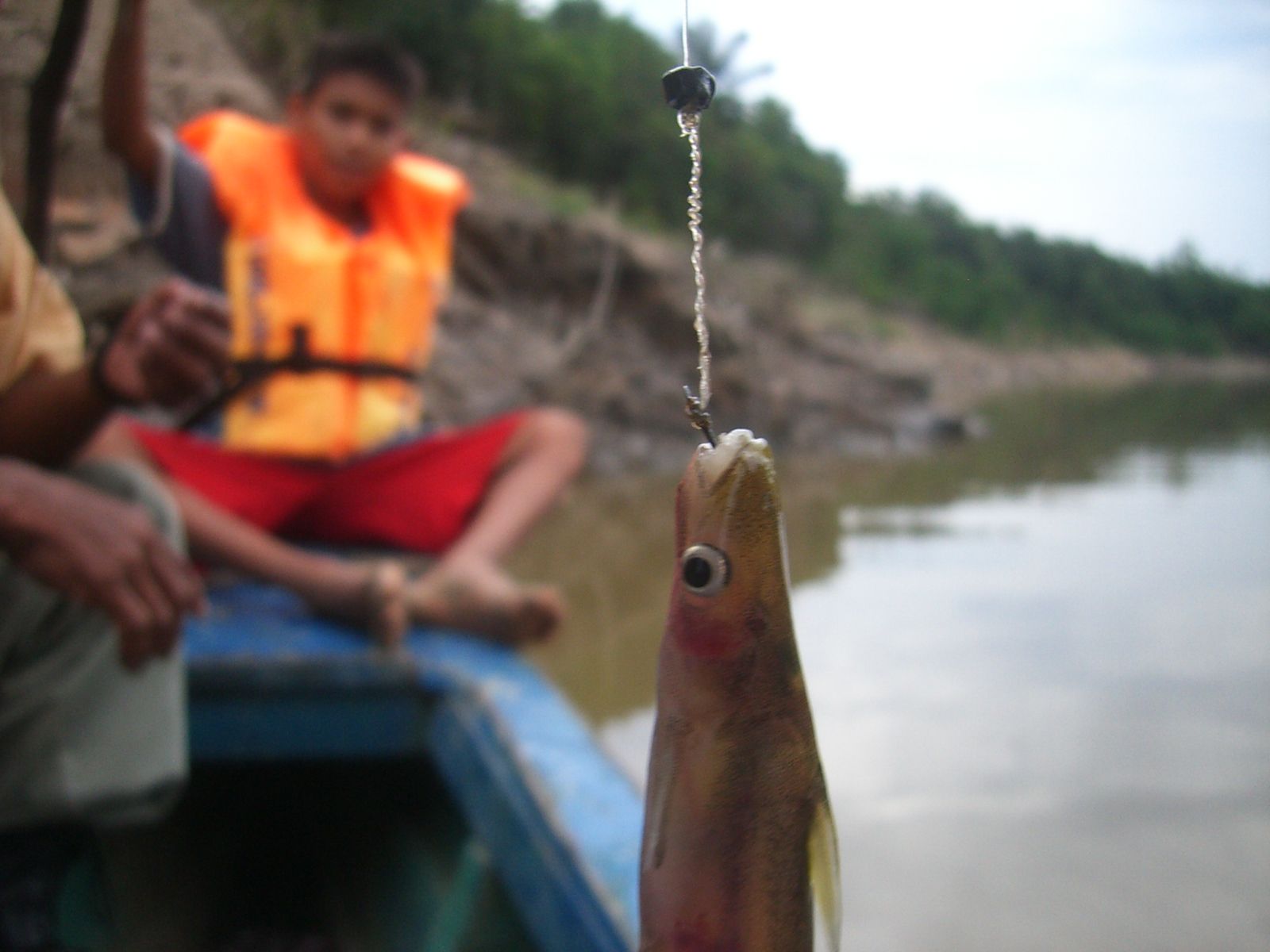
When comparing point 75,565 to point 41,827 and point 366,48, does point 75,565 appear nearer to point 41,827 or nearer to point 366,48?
point 41,827

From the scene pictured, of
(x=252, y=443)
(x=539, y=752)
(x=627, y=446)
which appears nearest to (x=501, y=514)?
(x=252, y=443)

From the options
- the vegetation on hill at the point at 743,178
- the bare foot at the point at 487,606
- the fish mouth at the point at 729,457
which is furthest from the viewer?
the bare foot at the point at 487,606

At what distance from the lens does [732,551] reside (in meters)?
0.47

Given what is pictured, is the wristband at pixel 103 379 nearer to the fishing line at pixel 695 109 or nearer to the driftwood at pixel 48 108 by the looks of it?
the driftwood at pixel 48 108

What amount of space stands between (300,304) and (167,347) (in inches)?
49.5

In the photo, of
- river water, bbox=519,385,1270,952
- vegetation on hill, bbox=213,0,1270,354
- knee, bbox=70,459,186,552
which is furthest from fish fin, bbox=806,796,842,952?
river water, bbox=519,385,1270,952

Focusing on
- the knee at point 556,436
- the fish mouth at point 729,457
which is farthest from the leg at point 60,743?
the knee at point 556,436

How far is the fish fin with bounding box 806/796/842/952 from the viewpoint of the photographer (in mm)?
474

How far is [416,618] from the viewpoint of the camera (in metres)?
1.90

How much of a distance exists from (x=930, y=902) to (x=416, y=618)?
963 millimetres

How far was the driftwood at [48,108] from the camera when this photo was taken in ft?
2.94

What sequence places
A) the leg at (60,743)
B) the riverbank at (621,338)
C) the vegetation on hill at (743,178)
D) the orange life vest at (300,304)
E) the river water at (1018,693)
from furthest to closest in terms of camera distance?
the riverbank at (621,338)
the orange life vest at (300,304)
the river water at (1018,693)
the vegetation on hill at (743,178)
the leg at (60,743)

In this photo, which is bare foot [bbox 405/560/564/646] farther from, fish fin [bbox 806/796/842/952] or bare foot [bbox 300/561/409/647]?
fish fin [bbox 806/796/842/952]

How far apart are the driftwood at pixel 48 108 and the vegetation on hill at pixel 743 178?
0.45 meters
